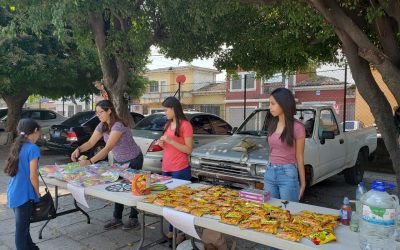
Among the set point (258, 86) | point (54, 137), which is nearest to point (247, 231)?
point (54, 137)

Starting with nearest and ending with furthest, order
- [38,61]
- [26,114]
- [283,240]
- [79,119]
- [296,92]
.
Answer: [283,240], [79,119], [38,61], [26,114], [296,92]

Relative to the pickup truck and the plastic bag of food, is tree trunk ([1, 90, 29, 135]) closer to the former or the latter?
the pickup truck

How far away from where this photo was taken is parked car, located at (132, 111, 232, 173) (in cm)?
729

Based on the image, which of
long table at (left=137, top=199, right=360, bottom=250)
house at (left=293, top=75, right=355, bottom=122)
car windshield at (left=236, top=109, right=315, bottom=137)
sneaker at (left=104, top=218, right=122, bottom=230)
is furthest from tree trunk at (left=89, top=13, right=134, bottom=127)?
house at (left=293, top=75, right=355, bottom=122)

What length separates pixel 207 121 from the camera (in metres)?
8.91

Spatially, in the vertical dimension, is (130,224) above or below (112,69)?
below

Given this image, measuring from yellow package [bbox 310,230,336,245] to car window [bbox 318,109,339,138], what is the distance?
433 centimetres

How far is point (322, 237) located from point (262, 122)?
5.05 m

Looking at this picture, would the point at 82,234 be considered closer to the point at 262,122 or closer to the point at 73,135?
the point at 262,122

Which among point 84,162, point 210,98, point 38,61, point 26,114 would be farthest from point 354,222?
point 210,98

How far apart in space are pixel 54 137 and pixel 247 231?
30.6 ft

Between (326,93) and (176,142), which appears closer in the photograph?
(176,142)

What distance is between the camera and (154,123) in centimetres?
879

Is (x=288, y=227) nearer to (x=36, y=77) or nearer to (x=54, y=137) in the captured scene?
(x=54, y=137)
